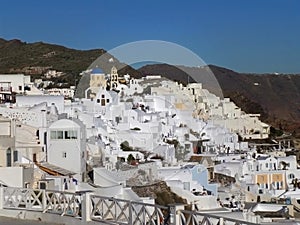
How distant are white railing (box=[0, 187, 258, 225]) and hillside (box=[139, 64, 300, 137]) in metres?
60.8

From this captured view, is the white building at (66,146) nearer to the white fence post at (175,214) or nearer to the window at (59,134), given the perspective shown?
the window at (59,134)

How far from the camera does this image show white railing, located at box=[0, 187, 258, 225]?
5984 millimetres

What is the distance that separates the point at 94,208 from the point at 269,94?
275ft

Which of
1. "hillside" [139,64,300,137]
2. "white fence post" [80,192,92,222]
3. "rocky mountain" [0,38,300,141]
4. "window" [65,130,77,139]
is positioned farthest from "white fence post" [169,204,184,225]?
"hillside" [139,64,300,137]

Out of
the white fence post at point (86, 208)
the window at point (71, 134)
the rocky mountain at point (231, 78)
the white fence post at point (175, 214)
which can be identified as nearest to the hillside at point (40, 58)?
the rocky mountain at point (231, 78)

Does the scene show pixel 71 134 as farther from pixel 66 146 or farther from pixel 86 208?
pixel 86 208

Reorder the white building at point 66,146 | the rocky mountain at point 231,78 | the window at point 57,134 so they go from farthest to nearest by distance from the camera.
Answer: the rocky mountain at point 231,78 < the window at point 57,134 < the white building at point 66,146

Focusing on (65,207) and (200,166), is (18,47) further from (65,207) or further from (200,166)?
(65,207)

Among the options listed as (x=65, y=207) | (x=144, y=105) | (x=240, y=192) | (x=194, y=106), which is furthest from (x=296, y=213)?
(x=194, y=106)

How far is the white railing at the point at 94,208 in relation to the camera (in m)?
5.98

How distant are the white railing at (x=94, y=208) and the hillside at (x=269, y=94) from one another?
6075cm

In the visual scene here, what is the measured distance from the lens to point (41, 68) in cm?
7094

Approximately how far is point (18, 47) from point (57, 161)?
6486 cm

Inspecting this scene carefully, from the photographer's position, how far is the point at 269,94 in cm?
8925
